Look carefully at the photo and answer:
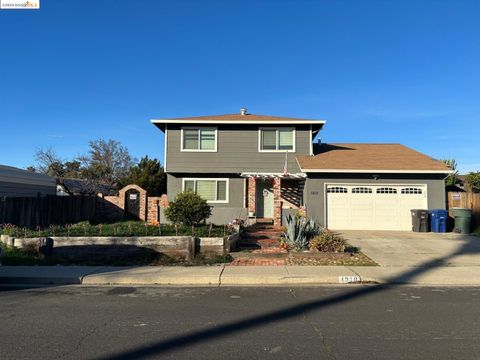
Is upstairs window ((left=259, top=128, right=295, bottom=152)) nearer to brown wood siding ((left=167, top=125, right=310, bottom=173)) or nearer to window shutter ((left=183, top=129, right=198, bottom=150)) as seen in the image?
brown wood siding ((left=167, top=125, right=310, bottom=173))

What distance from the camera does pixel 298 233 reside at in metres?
13.1

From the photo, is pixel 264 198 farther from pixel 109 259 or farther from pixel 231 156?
pixel 109 259

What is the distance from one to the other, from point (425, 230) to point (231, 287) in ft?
41.7

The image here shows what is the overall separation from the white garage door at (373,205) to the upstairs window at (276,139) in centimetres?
376

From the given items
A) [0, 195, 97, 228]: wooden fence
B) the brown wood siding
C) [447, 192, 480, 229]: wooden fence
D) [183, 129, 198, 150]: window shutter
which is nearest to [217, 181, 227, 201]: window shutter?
the brown wood siding

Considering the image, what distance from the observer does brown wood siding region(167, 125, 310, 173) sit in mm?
22078

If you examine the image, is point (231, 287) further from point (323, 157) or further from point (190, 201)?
point (323, 157)

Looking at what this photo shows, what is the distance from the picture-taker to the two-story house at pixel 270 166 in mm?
19781

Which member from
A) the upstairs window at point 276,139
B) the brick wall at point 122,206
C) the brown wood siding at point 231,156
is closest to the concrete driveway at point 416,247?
the brown wood siding at point 231,156

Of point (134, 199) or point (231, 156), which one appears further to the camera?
point (134, 199)

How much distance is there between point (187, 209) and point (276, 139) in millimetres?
9294

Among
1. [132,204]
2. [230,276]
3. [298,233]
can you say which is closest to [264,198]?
[132,204]

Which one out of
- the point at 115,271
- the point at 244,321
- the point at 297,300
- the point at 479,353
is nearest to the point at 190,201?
the point at 115,271

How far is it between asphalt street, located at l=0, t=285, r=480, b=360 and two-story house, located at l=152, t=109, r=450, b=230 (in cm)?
1107
